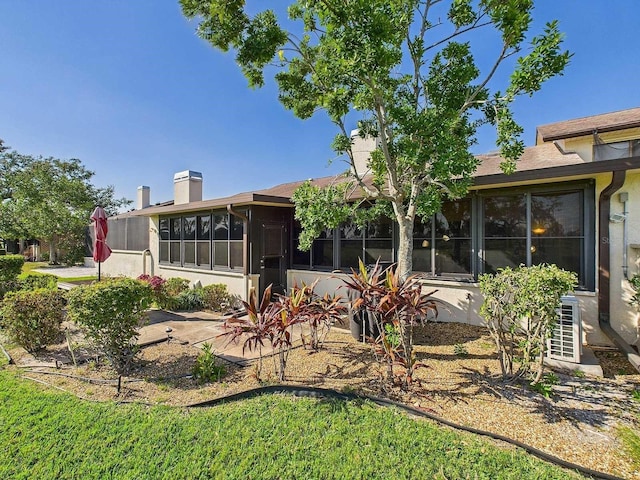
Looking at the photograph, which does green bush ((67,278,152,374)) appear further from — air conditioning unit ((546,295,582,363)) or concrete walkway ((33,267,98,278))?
concrete walkway ((33,267,98,278))

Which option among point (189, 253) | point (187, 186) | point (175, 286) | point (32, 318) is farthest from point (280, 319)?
point (187, 186)

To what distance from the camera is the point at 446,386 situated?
3887 mm

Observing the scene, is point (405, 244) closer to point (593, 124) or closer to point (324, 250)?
point (324, 250)

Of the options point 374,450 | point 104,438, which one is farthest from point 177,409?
point 374,450

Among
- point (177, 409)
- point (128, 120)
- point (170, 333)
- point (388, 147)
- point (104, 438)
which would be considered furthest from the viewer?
point (128, 120)

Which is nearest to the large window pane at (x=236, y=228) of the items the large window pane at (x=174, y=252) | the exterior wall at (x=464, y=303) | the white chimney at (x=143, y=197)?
the large window pane at (x=174, y=252)

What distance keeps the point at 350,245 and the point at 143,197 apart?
56.1 feet

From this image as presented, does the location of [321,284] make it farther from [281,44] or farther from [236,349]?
[281,44]

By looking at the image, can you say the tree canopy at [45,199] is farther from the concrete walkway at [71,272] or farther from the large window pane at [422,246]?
the large window pane at [422,246]

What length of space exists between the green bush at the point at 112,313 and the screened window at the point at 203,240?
4.91 metres

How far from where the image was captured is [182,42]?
30.1 ft

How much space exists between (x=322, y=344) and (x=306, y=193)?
9.55 feet

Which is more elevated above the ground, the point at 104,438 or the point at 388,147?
the point at 388,147

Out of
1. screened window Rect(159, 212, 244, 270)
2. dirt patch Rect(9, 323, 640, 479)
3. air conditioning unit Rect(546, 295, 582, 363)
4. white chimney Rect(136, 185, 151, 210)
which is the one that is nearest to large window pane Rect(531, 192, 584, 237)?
air conditioning unit Rect(546, 295, 582, 363)
